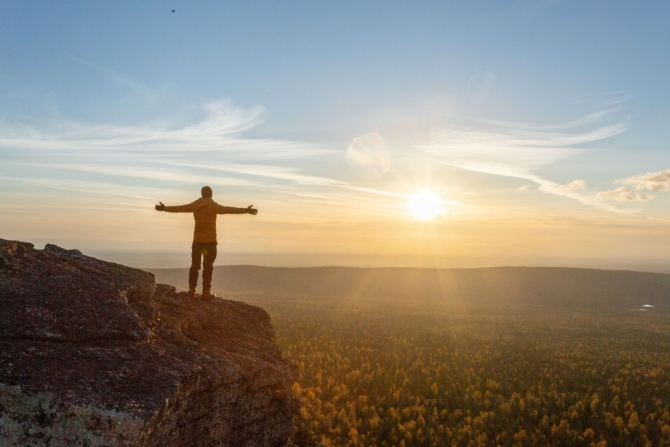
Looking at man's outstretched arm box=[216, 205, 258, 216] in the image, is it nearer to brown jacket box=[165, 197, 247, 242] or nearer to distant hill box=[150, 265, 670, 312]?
brown jacket box=[165, 197, 247, 242]

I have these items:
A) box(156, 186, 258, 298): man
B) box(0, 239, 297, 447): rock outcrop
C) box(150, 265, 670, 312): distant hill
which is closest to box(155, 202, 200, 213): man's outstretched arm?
box(156, 186, 258, 298): man

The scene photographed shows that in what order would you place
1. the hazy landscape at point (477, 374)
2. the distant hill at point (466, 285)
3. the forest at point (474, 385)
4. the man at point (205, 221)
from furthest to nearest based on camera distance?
the distant hill at point (466, 285), the hazy landscape at point (477, 374), the forest at point (474, 385), the man at point (205, 221)

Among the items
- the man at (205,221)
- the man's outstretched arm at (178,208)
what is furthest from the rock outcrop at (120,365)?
the man's outstretched arm at (178,208)

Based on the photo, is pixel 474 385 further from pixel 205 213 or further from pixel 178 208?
pixel 178 208

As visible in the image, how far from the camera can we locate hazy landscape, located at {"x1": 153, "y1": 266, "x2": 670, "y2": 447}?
1089 inches

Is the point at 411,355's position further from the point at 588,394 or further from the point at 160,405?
the point at 160,405

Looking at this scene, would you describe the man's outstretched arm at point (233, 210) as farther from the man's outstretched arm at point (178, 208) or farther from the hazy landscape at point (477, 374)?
the hazy landscape at point (477, 374)

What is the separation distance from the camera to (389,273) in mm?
197375

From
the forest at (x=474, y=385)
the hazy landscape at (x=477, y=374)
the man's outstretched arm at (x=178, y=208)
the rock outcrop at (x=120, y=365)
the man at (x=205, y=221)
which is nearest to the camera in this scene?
the rock outcrop at (x=120, y=365)

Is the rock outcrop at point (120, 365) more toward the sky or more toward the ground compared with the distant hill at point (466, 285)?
more toward the sky

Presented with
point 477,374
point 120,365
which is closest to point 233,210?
point 120,365

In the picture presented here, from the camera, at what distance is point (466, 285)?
182 meters

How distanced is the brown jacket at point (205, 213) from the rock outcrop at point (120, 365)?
6.58ft

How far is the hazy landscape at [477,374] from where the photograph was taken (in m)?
27.7
